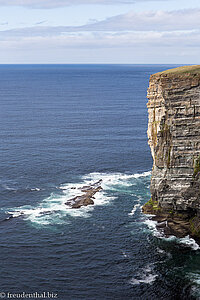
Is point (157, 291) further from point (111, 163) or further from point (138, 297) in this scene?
point (111, 163)

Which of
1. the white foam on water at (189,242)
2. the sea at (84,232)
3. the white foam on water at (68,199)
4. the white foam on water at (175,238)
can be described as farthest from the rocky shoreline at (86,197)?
the white foam on water at (189,242)

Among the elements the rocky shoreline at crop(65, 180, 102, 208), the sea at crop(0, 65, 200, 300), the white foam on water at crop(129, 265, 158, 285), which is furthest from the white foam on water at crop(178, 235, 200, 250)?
the rocky shoreline at crop(65, 180, 102, 208)

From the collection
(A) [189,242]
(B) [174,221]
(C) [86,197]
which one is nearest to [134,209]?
(B) [174,221]

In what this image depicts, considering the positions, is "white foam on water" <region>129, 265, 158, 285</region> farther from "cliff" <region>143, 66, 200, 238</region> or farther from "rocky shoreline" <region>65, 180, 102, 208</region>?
"rocky shoreline" <region>65, 180, 102, 208</region>

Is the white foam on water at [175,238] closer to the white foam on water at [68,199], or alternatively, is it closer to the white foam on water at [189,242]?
the white foam on water at [189,242]

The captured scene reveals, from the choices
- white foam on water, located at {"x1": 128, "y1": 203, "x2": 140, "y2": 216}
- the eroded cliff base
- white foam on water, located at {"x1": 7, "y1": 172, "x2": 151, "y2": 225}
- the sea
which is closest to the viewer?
the sea

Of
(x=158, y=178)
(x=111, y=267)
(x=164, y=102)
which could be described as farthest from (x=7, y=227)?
(x=164, y=102)

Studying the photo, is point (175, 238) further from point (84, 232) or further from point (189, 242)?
point (84, 232)
